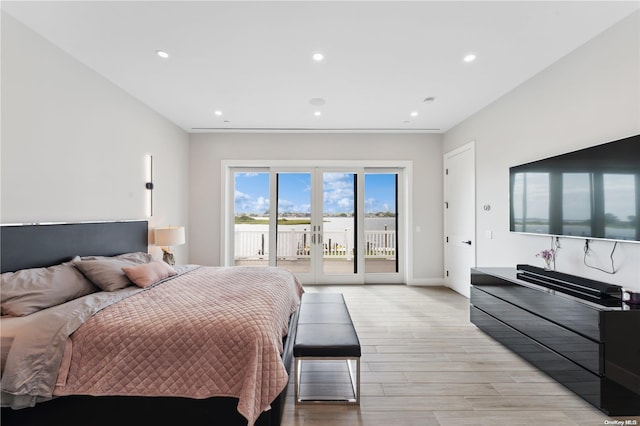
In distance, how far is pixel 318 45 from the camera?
2525 mm

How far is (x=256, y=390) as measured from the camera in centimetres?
157

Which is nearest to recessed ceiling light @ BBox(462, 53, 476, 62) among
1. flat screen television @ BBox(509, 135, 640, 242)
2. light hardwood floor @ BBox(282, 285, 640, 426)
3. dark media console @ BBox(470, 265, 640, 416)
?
flat screen television @ BBox(509, 135, 640, 242)

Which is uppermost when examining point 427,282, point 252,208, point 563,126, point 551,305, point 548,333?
point 563,126

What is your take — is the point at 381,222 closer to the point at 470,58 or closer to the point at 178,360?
the point at 470,58

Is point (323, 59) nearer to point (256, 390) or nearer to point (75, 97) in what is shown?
point (75, 97)

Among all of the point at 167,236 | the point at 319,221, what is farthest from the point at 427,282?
the point at 167,236

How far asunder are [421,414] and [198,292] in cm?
182

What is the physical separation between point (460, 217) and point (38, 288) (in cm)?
496

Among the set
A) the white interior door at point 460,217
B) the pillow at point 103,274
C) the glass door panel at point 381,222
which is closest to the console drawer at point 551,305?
the white interior door at point 460,217

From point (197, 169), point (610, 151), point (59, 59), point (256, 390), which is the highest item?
point (59, 59)

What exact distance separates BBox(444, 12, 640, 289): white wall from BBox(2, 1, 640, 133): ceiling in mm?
163

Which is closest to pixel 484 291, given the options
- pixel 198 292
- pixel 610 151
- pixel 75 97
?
pixel 610 151

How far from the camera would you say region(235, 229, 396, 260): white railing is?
537 cm

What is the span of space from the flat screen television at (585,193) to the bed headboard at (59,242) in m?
4.43
